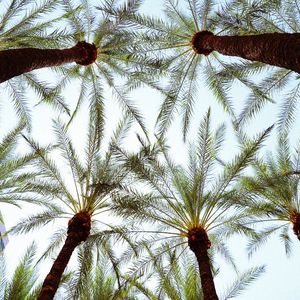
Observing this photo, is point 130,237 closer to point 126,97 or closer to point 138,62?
point 126,97

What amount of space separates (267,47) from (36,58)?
4.52m

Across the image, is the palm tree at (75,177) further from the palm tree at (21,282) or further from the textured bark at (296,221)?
the textured bark at (296,221)

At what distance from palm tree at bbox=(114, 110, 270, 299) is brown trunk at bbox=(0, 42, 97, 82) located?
2.72 meters

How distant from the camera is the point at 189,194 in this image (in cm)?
1116

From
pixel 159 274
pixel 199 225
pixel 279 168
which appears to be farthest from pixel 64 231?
pixel 279 168

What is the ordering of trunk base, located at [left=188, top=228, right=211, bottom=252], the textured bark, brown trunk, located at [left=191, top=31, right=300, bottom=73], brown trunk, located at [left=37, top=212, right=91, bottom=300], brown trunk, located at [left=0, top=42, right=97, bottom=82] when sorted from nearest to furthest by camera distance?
brown trunk, located at [left=191, top=31, right=300, bottom=73]
brown trunk, located at [left=0, top=42, right=97, bottom=82]
brown trunk, located at [left=37, top=212, right=91, bottom=300]
trunk base, located at [left=188, top=228, right=211, bottom=252]
the textured bark

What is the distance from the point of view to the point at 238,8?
1084cm

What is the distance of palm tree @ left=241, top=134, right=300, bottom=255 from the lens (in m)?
11.1

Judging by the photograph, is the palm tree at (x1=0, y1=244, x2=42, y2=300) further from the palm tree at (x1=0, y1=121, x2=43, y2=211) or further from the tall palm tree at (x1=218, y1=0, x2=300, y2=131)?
the tall palm tree at (x1=218, y1=0, x2=300, y2=131)

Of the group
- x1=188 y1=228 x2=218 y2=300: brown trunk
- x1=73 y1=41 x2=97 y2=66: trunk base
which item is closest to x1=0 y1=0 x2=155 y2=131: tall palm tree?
x1=73 y1=41 x2=97 y2=66: trunk base

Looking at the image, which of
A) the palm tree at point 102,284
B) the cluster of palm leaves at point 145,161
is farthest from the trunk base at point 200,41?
the palm tree at point 102,284

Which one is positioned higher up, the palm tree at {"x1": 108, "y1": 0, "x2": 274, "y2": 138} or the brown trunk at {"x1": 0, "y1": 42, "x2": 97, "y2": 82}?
the palm tree at {"x1": 108, "y1": 0, "x2": 274, "y2": 138}

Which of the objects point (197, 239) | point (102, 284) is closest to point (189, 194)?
point (197, 239)

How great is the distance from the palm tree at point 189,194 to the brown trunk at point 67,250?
1084mm
